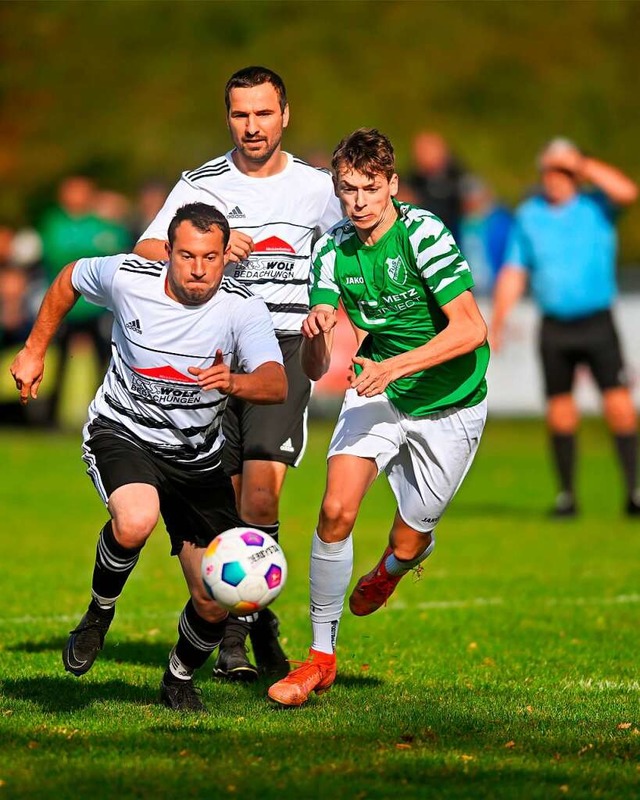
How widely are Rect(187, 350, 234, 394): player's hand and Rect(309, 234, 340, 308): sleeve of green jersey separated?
3.07 feet

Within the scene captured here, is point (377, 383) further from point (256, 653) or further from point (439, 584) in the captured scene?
point (439, 584)

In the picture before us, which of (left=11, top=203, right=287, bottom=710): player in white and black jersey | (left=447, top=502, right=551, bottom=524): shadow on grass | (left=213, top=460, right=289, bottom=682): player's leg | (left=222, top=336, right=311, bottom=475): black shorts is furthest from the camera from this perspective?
(left=447, top=502, right=551, bottom=524): shadow on grass

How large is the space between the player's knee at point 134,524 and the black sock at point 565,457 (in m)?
7.90

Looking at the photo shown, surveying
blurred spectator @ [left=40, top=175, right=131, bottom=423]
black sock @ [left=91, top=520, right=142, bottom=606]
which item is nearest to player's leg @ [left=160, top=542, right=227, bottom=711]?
black sock @ [left=91, top=520, right=142, bottom=606]

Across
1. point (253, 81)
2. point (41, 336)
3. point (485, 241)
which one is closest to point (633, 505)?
point (253, 81)

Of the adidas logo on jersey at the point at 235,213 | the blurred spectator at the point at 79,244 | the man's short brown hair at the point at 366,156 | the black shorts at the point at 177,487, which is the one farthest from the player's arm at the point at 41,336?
the blurred spectator at the point at 79,244

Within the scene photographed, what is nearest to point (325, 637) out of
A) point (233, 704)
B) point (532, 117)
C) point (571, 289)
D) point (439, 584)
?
point (233, 704)

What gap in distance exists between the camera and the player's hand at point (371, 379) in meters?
6.53

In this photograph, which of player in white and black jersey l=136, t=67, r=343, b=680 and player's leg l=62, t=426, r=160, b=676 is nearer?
player's leg l=62, t=426, r=160, b=676

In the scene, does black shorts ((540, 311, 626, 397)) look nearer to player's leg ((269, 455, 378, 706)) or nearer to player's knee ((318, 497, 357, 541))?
player's leg ((269, 455, 378, 706))

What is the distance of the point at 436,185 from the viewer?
17875 millimetres

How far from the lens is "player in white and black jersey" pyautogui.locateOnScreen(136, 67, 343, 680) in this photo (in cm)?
750

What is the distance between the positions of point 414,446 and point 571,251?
6.75 meters

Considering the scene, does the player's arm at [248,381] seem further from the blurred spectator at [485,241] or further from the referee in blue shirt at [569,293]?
the blurred spectator at [485,241]
